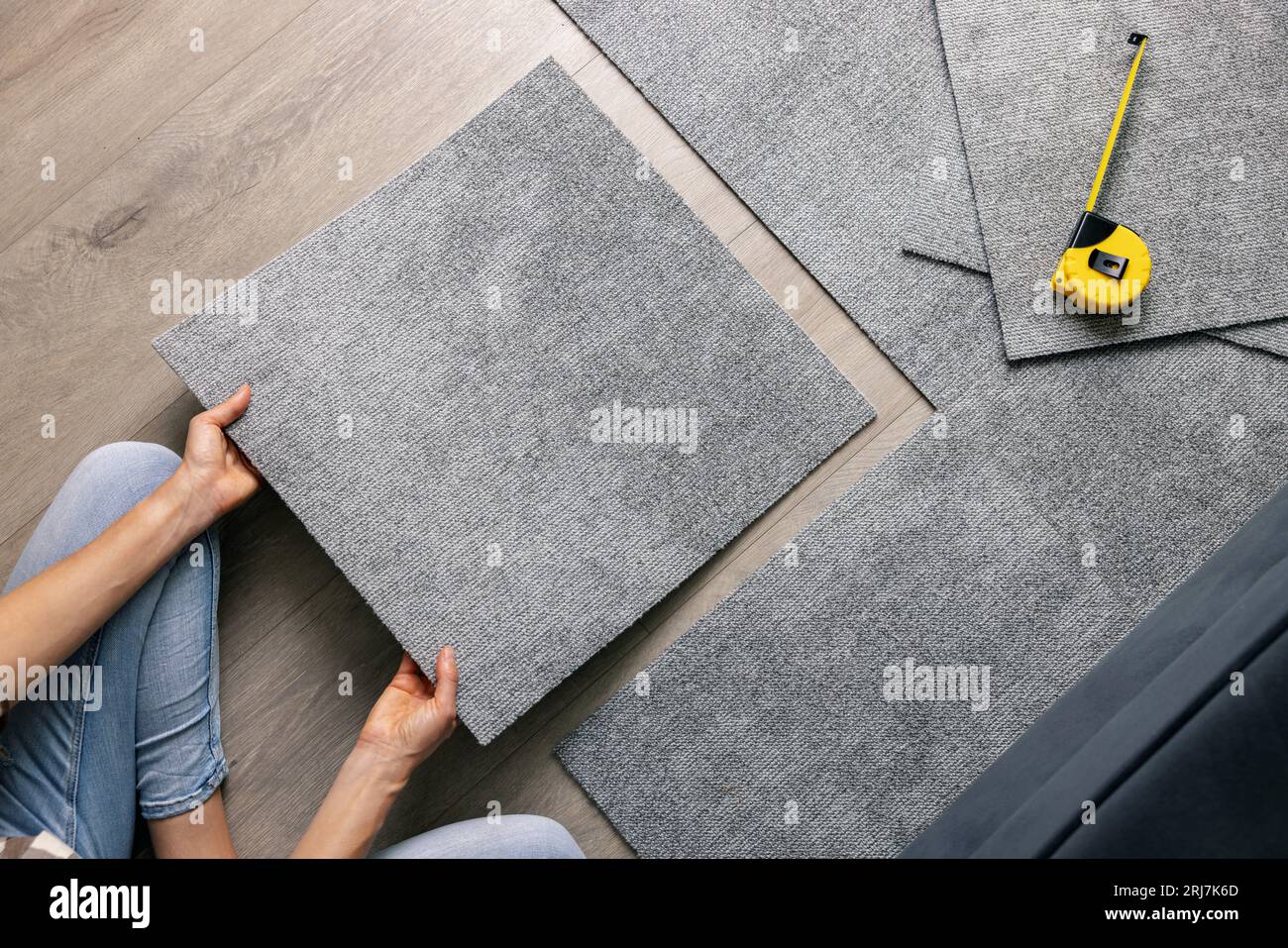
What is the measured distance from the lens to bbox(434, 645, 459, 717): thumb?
1.14m

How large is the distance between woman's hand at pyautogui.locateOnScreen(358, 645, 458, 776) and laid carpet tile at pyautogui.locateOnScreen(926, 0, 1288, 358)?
0.84m

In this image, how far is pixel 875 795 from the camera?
4.00 ft

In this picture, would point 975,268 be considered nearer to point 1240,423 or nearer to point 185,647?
point 1240,423

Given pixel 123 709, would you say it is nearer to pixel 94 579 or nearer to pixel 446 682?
pixel 94 579

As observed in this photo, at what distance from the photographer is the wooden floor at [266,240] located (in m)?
1.24

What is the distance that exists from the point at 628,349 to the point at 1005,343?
1.65ft

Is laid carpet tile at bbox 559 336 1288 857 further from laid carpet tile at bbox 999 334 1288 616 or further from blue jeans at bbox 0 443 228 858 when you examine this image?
blue jeans at bbox 0 443 228 858

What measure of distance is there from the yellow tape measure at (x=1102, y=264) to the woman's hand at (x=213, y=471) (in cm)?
108

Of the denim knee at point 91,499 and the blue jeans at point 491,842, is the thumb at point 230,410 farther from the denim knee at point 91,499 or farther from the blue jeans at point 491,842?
the blue jeans at point 491,842

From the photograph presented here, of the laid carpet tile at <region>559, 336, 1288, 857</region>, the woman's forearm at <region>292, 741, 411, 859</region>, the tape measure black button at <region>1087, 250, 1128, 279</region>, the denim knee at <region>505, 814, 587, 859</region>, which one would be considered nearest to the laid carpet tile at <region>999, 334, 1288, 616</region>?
the laid carpet tile at <region>559, 336, 1288, 857</region>

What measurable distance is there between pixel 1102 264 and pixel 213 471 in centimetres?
116

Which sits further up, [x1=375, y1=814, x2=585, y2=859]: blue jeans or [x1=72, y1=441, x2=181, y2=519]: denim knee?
[x1=72, y1=441, x2=181, y2=519]: denim knee

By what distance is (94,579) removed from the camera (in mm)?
1068

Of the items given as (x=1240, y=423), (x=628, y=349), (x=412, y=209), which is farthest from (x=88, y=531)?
(x=1240, y=423)
